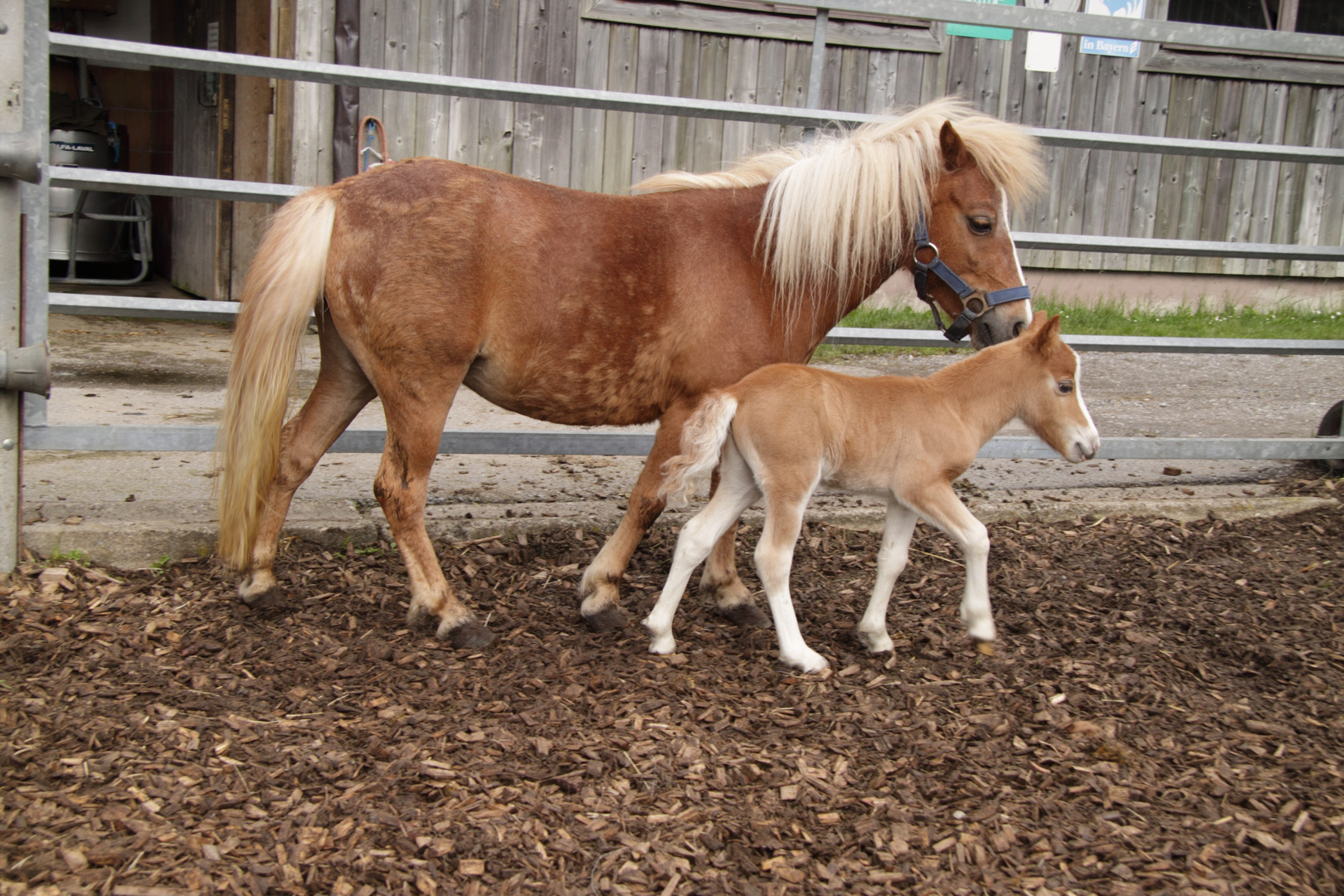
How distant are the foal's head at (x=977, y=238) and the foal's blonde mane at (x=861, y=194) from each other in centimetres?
4

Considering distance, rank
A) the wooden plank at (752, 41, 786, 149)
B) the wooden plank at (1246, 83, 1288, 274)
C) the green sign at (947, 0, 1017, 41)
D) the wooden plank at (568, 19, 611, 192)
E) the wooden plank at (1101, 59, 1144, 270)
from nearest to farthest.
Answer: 1. the wooden plank at (568, 19, 611, 192)
2. the wooden plank at (752, 41, 786, 149)
3. the green sign at (947, 0, 1017, 41)
4. the wooden plank at (1101, 59, 1144, 270)
5. the wooden plank at (1246, 83, 1288, 274)

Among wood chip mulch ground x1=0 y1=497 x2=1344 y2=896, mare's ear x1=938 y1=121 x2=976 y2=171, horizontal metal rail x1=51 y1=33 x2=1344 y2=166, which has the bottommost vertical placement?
wood chip mulch ground x1=0 y1=497 x2=1344 y2=896

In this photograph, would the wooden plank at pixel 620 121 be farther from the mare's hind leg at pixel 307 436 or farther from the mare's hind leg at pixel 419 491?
the mare's hind leg at pixel 419 491

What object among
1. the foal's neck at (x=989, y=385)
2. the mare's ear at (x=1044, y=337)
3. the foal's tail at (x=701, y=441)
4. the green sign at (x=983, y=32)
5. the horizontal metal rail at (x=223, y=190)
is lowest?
the foal's tail at (x=701, y=441)

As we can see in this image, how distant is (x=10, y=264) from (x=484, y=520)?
1.86 meters

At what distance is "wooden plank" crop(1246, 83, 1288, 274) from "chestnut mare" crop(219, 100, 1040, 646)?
7.99m

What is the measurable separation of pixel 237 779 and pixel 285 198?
7.29ft

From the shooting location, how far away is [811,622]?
3660 mm

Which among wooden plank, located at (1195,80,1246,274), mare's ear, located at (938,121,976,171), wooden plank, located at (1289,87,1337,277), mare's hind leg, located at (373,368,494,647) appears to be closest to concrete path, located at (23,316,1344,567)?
mare's hind leg, located at (373,368,494,647)

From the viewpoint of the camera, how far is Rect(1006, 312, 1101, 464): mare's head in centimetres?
331

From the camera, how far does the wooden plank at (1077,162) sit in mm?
9523

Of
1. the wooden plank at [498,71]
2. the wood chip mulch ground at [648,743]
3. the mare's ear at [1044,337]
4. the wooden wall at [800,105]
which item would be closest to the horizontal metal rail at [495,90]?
the mare's ear at [1044,337]

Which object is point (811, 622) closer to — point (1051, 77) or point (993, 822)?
point (993, 822)

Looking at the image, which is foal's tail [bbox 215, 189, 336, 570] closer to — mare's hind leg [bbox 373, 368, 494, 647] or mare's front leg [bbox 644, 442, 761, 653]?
mare's hind leg [bbox 373, 368, 494, 647]
